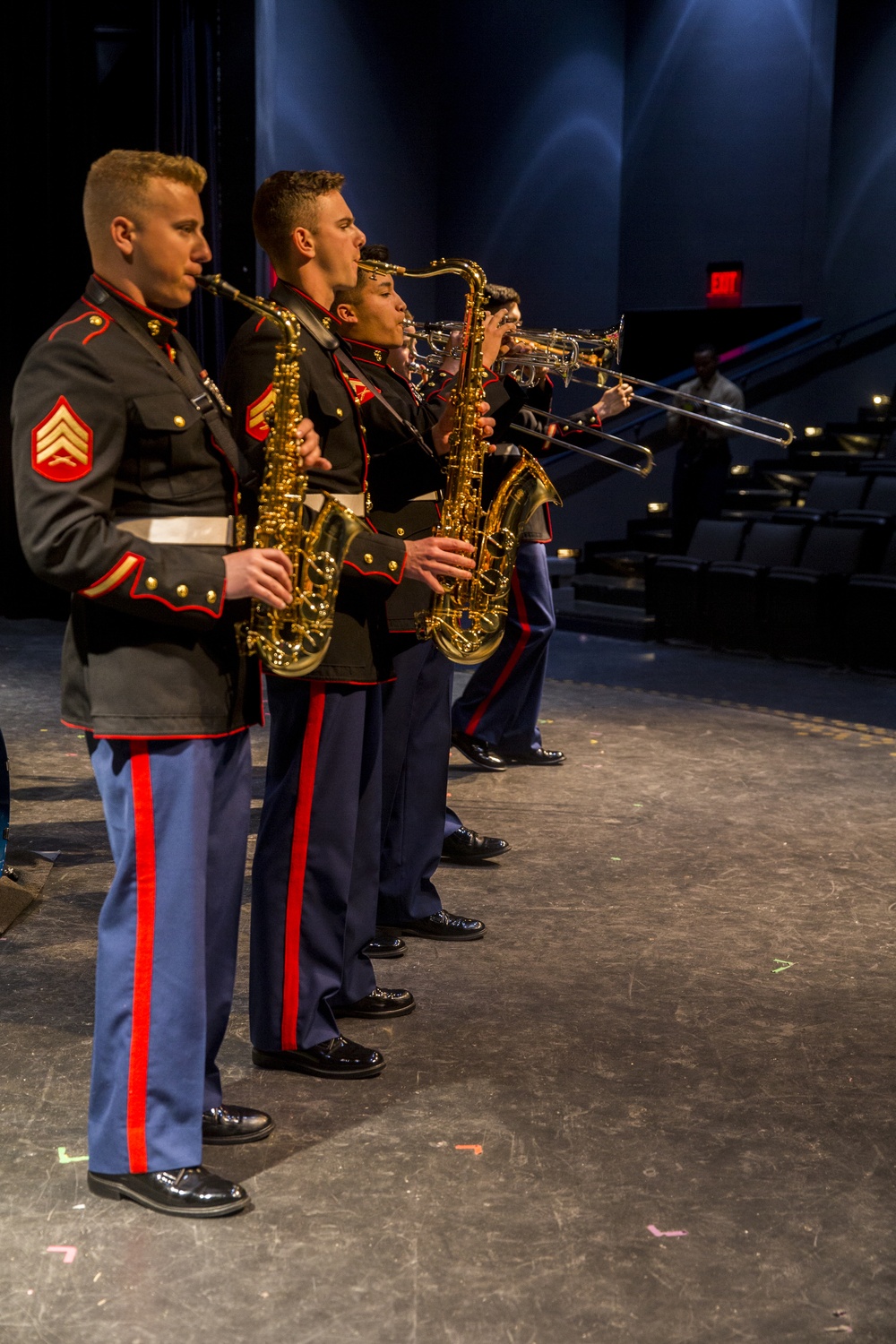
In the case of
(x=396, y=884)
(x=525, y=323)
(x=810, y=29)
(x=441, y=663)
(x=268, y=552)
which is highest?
(x=810, y=29)

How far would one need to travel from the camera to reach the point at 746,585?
7.86 m

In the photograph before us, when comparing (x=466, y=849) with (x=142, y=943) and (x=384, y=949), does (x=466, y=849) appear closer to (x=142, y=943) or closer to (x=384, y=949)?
(x=384, y=949)

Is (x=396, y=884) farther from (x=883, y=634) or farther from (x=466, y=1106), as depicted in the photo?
(x=883, y=634)

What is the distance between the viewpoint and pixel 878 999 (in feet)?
10.5

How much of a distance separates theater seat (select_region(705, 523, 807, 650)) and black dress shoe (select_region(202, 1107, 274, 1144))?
226 inches

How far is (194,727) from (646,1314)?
1044mm

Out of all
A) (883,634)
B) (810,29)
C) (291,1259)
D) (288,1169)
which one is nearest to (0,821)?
(288,1169)

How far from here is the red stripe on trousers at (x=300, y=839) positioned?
269 centimetres

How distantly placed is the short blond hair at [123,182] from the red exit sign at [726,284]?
10.8 m

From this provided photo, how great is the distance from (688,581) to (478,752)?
3.30 meters

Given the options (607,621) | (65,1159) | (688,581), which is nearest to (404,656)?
(65,1159)

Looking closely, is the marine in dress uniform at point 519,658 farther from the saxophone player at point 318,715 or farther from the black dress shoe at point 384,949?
the saxophone player at point 318,715

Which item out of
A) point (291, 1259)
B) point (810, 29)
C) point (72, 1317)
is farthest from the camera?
point (810, 29)

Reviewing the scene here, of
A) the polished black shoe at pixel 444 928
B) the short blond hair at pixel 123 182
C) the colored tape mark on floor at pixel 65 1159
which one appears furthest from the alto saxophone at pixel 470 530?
the colored tape mark on floor at pixel 65 1159
